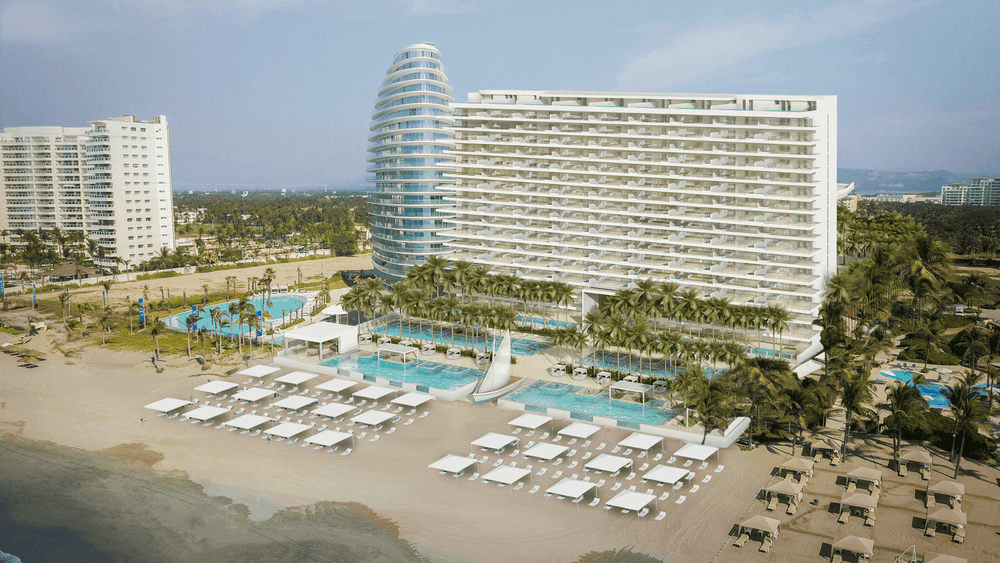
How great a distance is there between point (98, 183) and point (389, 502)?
102 metres

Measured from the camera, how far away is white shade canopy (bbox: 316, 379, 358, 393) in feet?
170

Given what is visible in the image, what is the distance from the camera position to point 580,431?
4288 cm

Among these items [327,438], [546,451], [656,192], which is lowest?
[546,451]

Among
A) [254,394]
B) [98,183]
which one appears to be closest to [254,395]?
[254,394]

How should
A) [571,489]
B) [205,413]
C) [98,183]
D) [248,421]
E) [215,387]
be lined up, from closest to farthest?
[571,489]
[248,421]
[205,413]
[215,387]
[98,183]

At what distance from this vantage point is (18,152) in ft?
417

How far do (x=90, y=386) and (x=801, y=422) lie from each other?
51511mm

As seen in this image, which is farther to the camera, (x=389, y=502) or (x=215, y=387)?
(x=215, y=387)

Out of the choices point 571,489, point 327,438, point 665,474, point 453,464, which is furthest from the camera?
point 327,438

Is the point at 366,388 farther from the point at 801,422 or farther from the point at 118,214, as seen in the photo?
the point at 118,214

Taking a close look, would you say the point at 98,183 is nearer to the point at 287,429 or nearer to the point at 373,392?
the point at 373,392

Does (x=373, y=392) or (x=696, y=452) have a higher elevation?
(x=373, y=392)

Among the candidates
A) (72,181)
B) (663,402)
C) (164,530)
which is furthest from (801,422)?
(72,181)

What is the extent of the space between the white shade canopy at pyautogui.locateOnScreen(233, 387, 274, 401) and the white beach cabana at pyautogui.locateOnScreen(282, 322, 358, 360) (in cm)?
805
